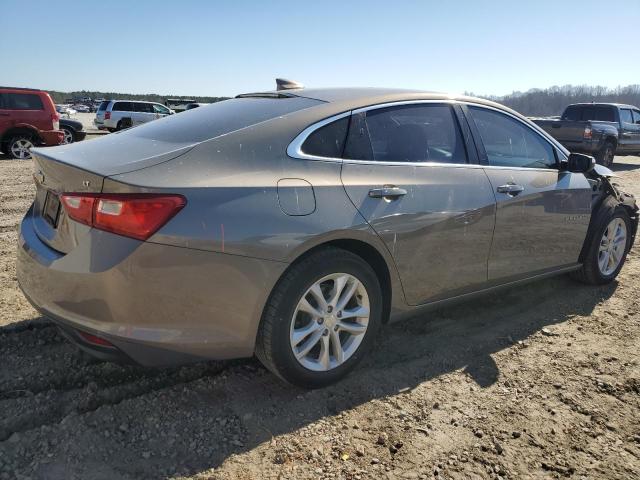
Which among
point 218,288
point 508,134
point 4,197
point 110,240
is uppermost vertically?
point 508,134

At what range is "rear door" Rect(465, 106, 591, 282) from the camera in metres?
3.58

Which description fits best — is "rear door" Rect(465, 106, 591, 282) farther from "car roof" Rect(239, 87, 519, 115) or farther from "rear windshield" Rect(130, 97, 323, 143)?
"rear windshield" Rect(130, 97, 323, 143)

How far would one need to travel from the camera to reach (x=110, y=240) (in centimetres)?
225

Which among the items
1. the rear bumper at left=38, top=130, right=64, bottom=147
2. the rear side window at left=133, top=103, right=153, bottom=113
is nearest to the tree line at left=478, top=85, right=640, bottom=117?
the rear side window at left=133, top=103, right=153, bottom=113

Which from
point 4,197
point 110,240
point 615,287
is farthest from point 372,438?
point 4,197

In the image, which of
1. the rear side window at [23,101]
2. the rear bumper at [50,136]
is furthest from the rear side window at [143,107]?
the rear bumper at [50,136]

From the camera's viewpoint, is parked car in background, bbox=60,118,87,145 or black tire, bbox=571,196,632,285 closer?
black tire, bbox=571,196,632,285

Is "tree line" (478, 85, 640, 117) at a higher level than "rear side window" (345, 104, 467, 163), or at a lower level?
lower

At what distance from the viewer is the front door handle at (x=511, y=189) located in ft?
11.6

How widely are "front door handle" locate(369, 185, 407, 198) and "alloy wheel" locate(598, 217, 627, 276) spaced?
2461 millimetres

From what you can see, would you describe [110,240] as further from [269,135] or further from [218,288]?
[269,135]

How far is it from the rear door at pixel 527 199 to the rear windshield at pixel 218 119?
1337 millimetres

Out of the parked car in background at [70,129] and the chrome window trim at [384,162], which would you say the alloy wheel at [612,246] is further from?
the parked car in background at [70,129]

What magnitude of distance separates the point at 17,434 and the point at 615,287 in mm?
4679
